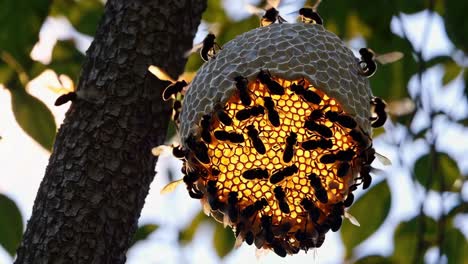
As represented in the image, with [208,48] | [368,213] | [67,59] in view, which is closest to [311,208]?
[208,48]

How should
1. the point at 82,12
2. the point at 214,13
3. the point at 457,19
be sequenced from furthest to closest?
the point at 214,13
the point at 82,12
the point at 457,19

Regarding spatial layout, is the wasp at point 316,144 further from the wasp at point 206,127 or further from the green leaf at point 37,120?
the green leaf at point 37,120

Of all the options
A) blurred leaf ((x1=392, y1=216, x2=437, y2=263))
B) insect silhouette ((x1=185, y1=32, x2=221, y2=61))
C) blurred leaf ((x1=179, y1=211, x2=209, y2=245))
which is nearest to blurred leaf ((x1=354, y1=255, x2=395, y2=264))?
blurred leaf ((x1=392, y1=216, x2=437, y2=263))

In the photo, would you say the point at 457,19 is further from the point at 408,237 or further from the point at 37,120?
the point at 37,120

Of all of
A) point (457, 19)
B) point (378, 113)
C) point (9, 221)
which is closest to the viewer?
point (378, 113)

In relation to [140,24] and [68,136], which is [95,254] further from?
[140,24]

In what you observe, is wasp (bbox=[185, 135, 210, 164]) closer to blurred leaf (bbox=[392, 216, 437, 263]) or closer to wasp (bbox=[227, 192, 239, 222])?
wasp (bbox=[227, 192, 239, 222])

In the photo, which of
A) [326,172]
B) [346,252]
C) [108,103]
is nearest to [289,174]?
[326,172]
